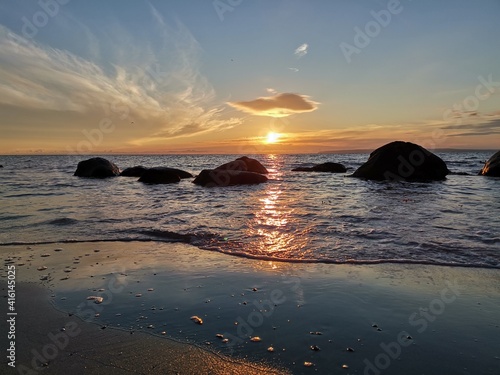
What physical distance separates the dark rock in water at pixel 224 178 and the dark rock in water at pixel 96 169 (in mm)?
10371

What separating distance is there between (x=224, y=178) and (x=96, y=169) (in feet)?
43.4

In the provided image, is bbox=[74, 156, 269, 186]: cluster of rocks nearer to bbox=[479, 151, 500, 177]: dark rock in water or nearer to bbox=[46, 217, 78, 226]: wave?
bbox=[46, 217, 78, 226]: wave

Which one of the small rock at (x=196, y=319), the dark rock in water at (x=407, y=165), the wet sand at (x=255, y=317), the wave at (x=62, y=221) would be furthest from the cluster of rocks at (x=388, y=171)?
the small rock at (x=196, y=319)

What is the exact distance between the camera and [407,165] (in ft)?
76.3

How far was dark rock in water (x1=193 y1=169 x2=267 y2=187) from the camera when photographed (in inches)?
900

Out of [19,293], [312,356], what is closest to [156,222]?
[19,293]

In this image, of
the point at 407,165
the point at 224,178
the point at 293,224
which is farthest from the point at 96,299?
the point at 407,165

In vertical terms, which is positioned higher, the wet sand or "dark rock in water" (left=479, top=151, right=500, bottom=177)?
the wet sand

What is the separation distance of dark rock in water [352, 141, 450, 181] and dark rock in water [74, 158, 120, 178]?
21.6 m

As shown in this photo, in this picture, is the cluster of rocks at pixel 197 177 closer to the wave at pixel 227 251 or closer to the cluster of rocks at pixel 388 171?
the cluster of rocks at pixel 388 171

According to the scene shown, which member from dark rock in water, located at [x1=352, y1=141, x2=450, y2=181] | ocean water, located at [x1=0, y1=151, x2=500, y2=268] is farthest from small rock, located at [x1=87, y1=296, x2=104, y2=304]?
dark rock in water, located at [x1=352, y1=141, x2=450, y2=181]

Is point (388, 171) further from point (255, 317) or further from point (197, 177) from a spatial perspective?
point (255, 317)

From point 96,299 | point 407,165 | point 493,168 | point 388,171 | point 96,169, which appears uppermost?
point 96,169

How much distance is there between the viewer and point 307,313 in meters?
4.33
